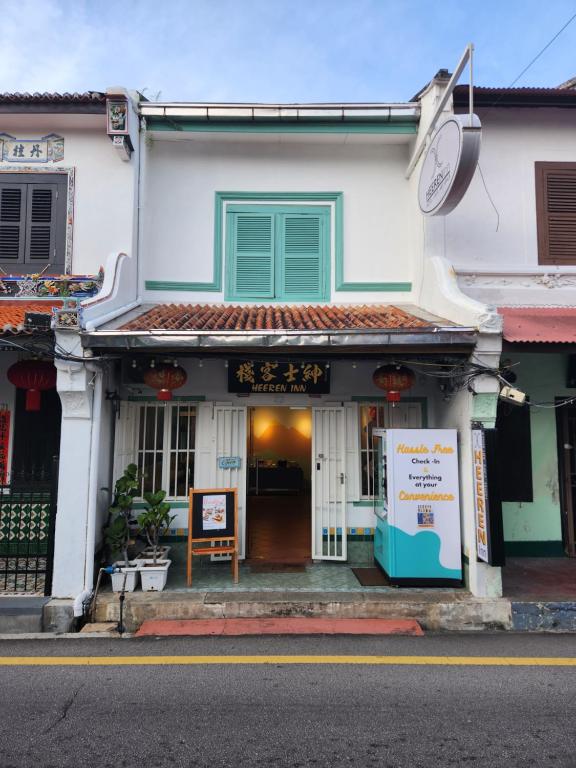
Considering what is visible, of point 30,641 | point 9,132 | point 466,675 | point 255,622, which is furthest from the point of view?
point 9,132

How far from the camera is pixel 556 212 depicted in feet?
27.9

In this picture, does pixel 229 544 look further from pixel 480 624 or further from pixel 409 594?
pixel 480 624

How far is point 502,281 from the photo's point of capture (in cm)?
823

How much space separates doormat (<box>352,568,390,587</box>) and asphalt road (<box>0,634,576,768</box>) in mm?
1474

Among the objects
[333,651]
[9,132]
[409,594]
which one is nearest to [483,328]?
[409,594]

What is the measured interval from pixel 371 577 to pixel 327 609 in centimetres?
129

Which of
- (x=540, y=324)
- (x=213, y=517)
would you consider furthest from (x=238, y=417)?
(x=540, y=324)

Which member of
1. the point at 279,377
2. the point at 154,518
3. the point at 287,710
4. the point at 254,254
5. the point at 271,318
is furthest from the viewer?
the point at 254,254

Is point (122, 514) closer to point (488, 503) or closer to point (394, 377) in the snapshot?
point (394, 377)

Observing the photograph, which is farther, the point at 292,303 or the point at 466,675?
the point at 292,303

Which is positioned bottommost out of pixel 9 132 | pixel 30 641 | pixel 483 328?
pixel 30 641

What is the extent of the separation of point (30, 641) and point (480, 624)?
18.8 ft

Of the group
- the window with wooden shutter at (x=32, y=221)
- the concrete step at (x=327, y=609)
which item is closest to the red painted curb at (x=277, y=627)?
the concrete step at (x=327, y=609)

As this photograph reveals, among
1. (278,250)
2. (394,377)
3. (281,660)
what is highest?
(278,250)
